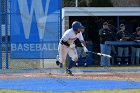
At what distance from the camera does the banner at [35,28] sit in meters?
21.9

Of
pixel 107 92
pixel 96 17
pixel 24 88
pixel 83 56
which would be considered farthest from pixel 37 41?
pixel 107 92

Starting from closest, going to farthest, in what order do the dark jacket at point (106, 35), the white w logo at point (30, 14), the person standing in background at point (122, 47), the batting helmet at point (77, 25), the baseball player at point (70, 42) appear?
the batting helmet at point (77, 25) < the baseball player at point (70, 42) < the white w logo at point (30, 14) < the dark jacket at point (106, 35) < the person standing in background at point (122, 47)

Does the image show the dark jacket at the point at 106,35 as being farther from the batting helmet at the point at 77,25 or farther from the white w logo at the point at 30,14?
the batting helmet at the point at 77,25

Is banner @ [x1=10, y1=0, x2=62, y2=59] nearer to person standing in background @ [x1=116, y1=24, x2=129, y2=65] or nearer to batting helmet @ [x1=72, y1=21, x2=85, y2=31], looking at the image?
person standing in background @ [x1=116, y1=24, x2=129, y2=65]

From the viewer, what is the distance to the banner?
21.9 metres

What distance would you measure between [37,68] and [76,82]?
732 centimetres

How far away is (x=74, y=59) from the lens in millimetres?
17922

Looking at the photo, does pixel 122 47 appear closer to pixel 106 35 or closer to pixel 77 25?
pixel 106 35

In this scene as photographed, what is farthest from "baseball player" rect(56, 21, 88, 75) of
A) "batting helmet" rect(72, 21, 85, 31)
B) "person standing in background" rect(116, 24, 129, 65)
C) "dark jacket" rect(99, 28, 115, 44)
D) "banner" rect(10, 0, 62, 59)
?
"person standing in background" rect(116, 24, 129, 65)

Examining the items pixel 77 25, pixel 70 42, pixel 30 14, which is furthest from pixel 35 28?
pixel 77 25

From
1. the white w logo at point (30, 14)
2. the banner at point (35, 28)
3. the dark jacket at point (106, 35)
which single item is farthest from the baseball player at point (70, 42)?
the dark jacket at point (106, 35)

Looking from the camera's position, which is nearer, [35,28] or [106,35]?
[35,28]

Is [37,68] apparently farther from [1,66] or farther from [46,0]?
[46,0]

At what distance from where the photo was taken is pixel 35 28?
22.0 m
